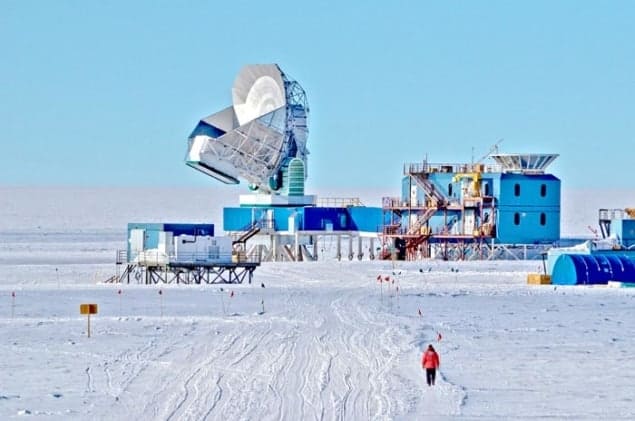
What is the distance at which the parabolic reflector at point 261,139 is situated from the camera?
7800 centimetres

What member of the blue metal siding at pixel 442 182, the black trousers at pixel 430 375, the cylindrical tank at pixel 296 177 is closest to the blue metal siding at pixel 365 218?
the blue metal siding at pixel 442 182

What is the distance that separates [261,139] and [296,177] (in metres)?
2.59

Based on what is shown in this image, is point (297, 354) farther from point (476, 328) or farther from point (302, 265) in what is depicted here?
point (302, 265)

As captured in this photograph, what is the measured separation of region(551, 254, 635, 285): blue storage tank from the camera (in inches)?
2078

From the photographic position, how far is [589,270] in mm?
52844

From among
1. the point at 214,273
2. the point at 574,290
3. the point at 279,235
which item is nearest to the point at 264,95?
the point at 279,235

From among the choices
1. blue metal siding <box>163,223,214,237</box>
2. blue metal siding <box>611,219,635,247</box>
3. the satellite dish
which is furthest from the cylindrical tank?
blue metal siding <box>163,223,214,237</box>

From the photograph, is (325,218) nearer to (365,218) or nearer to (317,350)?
(365,218)

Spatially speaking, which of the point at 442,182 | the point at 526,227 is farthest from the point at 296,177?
the point at 526,227

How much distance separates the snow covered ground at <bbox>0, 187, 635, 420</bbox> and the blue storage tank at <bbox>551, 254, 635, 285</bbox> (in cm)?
152

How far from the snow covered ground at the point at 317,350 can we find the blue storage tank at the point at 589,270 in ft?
5.00

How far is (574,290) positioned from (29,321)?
19.3 m

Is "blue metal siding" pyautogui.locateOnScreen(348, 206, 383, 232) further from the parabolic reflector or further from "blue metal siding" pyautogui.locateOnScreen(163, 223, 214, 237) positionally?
"blue metal siding" pyautogui.locateOnScreen(163, 223, 214, 237)

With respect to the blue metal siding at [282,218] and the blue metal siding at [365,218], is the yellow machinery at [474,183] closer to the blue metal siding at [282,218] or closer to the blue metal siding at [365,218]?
the blue metal siding at [365,218]
